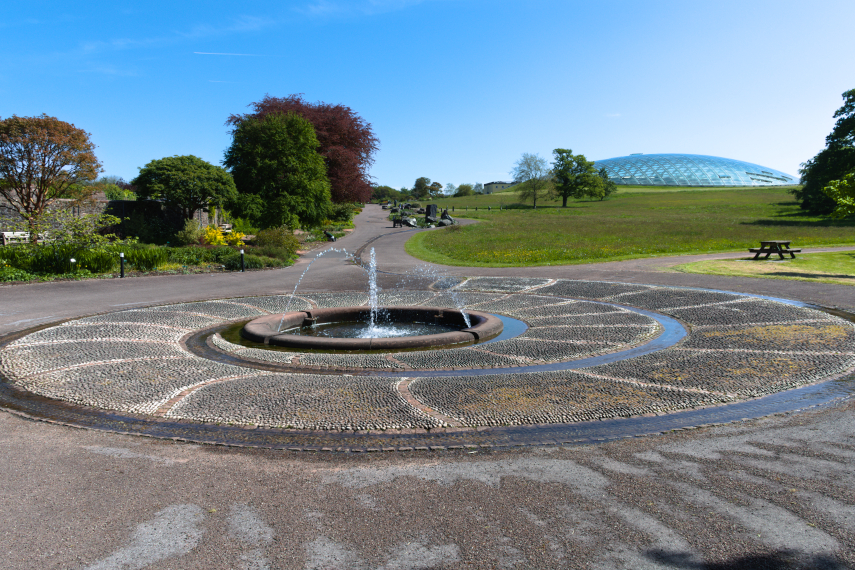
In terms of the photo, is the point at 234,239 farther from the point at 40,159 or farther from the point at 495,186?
the point at 495,186

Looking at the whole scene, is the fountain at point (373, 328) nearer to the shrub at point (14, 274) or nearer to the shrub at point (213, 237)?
the shrub at point (14, 274)

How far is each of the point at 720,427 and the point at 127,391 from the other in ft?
20.5

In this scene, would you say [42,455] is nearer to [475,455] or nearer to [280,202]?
[475,455]

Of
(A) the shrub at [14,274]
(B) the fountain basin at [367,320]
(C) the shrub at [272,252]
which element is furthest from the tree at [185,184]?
(B) the fountain basin at [367,320]

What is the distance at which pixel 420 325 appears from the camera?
10.4 metres

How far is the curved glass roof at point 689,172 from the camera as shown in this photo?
424ft

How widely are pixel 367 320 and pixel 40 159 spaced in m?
29.7

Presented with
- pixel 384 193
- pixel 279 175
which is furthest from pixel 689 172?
pixel 279 175

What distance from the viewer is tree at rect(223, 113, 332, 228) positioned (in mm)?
33438

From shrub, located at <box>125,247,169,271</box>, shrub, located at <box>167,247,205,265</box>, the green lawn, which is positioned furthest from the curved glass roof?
shrub, located at <box>125,247,169,271</box>

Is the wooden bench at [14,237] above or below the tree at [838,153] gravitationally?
below

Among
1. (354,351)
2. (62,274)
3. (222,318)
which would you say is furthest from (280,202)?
(354,351)

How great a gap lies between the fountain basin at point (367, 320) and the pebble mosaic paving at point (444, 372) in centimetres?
35

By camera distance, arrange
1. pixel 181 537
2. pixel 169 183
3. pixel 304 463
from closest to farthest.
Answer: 1. pixel 181 537
2. pixel 304 463
3. pixel 169 183
